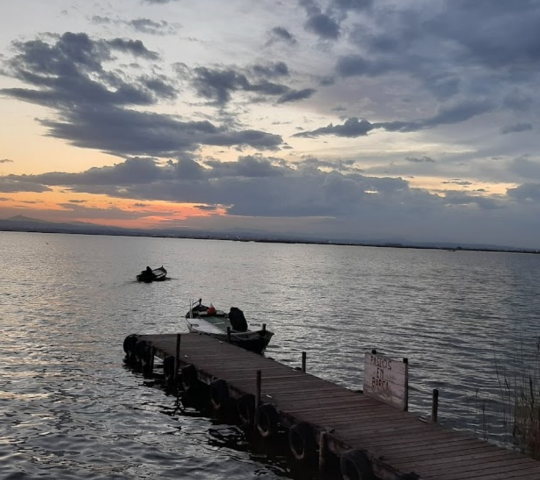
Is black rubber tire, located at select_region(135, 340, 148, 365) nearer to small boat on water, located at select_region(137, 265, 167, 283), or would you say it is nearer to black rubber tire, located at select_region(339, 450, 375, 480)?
black rubber tire, located at select_region(339, 450, 375, 480)

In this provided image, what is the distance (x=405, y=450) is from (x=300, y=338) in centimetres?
2403

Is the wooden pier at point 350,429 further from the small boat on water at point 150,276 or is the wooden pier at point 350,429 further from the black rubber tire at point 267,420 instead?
the small boat on water at point 150,276

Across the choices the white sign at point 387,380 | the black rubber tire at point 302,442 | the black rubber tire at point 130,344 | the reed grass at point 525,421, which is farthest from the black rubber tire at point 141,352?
the reed grass at point 525,421

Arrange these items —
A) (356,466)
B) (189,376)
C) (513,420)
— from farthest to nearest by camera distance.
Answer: (189,376) < (513,420) < (356,466)

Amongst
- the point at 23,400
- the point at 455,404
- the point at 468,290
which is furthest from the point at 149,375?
the point at 468,290

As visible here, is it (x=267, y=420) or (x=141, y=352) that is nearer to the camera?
(x=267, y=420)

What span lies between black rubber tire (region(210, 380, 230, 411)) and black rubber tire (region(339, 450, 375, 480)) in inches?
284

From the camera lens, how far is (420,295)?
7062 cm

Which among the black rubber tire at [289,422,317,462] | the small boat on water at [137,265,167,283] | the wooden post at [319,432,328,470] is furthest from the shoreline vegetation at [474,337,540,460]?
the small boat on water at [137,265,167,283]

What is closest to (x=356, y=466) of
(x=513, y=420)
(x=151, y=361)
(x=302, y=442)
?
(x=302, y=442)

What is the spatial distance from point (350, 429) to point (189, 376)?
929 cm

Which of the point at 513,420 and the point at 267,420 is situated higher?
the point at 267,420

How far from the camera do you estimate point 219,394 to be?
19.0 meters

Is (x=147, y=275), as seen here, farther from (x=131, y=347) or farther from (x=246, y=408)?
(x=246, y=408)
